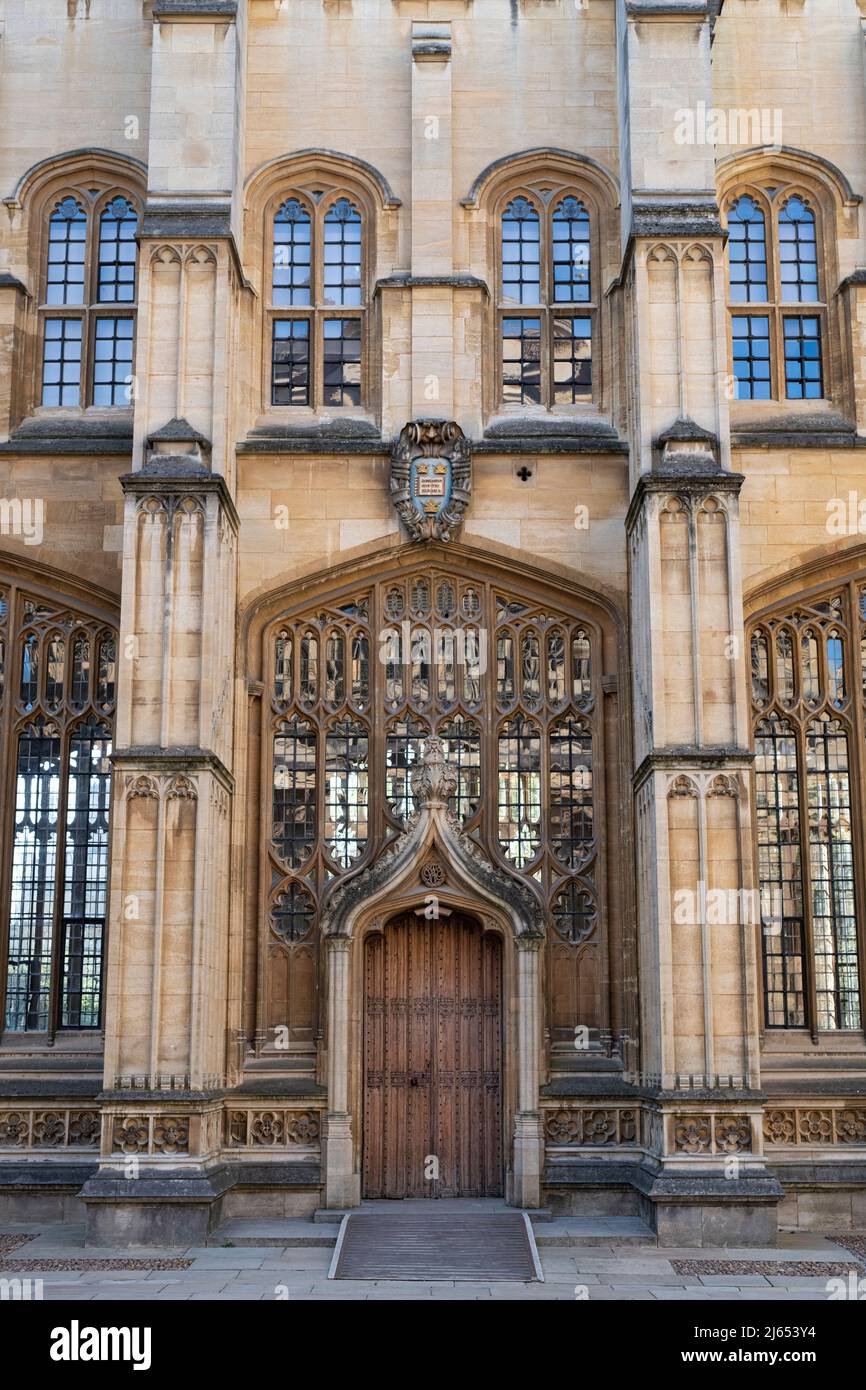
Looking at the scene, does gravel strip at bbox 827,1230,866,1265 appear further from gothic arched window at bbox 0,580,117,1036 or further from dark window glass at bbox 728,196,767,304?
dark window glass at bbox 728,196,767,304

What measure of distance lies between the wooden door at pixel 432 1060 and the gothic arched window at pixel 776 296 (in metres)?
7.55

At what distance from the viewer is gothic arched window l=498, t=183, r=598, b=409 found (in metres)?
19.7

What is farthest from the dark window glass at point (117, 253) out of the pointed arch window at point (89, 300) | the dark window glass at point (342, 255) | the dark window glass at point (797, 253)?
the dark window glass at point (797, 253)

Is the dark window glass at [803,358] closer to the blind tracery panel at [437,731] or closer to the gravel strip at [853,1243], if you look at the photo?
the blind tracery panel at [437,731]

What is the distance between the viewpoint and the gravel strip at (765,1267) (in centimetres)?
1419

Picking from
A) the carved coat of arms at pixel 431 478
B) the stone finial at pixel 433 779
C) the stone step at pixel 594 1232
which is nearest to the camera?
the stone step at pixel 594 1232

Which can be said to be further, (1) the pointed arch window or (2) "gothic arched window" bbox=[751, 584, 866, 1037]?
(1) the pointed arch window

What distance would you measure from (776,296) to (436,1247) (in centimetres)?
1177

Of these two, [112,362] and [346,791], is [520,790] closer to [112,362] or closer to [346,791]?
[346,791]

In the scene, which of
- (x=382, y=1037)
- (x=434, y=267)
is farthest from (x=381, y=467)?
(x=382, y=1037)

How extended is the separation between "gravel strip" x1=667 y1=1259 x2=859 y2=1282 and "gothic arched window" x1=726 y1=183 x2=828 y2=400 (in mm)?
10020

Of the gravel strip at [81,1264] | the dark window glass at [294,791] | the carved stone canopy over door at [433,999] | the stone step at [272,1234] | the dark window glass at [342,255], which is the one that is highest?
the dark window glass at [342,255]

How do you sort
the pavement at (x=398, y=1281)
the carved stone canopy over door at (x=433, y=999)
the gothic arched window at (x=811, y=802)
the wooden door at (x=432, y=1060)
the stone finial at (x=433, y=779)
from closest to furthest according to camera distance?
the pavement at (x=398, y=1281)
the carved stone canopy over door at (x=433, y=999)
the wooden door at (x=432, y=1060)
the stone finial at (x=433, y=779)
the gothic arched window at (x=811, y=802)

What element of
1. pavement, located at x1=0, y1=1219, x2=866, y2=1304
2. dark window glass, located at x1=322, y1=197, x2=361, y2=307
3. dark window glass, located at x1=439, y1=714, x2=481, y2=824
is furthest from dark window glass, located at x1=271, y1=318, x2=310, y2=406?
pavement, located at x1=0, y1=1219, x2=866, y2=1304
